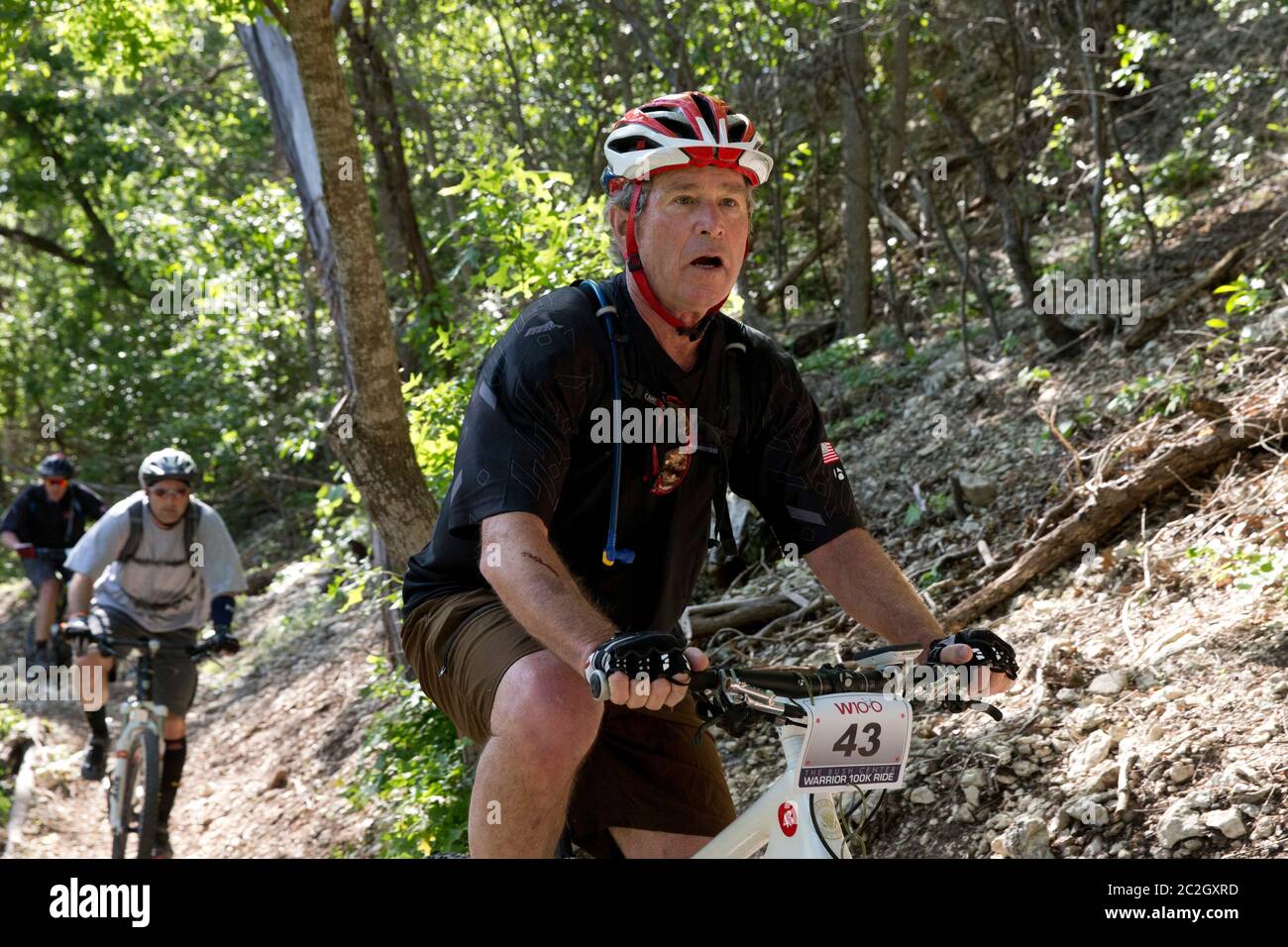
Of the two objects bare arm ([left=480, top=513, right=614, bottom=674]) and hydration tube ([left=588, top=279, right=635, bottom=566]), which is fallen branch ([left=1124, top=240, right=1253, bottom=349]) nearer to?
hydration tube ([left=588, top=279, right=635, bottom=566])

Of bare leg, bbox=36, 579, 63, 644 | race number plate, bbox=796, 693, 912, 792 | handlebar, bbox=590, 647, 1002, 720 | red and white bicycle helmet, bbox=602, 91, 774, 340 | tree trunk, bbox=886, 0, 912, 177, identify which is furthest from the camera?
tree trunk, bbox=886, 0, 912, 177

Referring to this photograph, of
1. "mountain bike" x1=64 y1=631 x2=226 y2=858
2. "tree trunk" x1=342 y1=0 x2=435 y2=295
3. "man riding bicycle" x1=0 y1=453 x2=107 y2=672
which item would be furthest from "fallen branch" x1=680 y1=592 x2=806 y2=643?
"man riding bicycle" x1=0 y1=453 x2=107 y2=672

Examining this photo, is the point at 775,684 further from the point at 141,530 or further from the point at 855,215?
the point at 855,215

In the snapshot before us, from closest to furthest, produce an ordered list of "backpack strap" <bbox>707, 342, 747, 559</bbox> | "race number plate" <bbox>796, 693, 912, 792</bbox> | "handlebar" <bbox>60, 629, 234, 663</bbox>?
"race number plate" <bbox>796, 693, 912, 792</bbox> < "backpack strap" <bbox>707, 342, 747, 559</bbox> < "handlebar" <bbox>60, 629, 234, 663</bbox>

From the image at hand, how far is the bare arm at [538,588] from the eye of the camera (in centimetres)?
262

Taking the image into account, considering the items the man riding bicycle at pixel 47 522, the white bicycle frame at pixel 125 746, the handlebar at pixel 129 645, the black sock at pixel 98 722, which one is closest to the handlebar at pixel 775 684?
the handlebar at pixel 129 645

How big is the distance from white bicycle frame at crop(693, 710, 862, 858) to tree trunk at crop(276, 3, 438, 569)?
3.50m

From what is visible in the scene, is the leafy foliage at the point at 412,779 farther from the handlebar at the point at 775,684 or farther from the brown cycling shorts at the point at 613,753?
the handlebar at the point at 775,684

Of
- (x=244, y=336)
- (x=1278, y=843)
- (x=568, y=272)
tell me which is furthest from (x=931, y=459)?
(x=244, y=336)

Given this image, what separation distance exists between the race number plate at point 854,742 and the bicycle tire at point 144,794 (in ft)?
19.8

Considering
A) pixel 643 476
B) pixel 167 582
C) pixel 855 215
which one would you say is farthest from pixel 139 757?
pixel 855 215

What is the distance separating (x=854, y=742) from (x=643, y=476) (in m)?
0.91

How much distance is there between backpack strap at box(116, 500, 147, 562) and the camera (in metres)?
7.73
